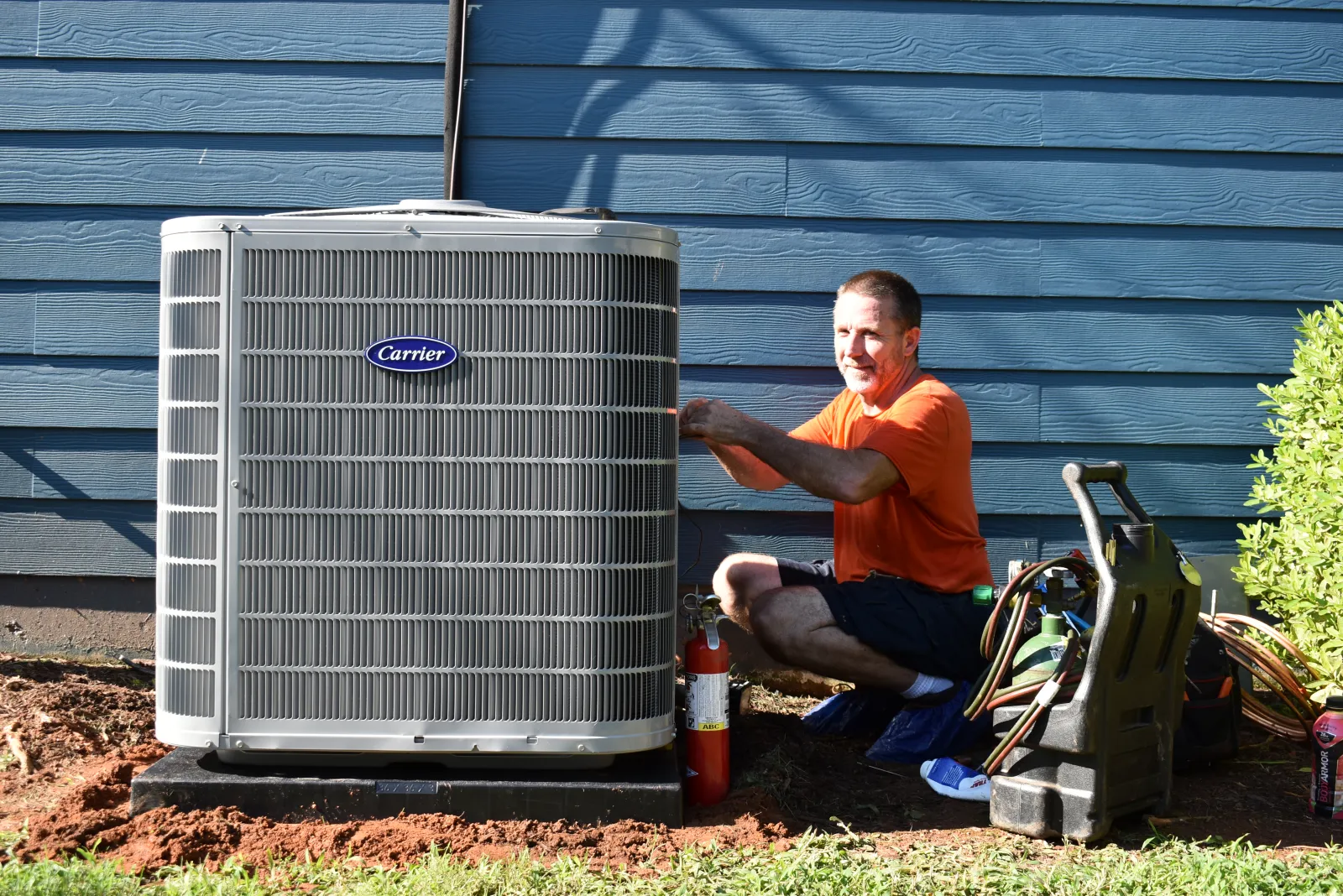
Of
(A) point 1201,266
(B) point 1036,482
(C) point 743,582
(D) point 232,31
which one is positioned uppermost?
(D) point 232,31

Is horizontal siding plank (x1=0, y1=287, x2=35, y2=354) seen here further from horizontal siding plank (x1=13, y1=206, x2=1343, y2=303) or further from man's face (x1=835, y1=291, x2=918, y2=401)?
man's face (x1=835, y1=291, x2=918, y2=401)

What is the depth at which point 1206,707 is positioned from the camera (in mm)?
2889

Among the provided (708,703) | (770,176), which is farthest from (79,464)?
(770,176)

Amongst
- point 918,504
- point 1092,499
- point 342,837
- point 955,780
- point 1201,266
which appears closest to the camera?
point 342,837

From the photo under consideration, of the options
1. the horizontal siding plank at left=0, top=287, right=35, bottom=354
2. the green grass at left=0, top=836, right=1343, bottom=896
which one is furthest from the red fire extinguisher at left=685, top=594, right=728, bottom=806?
the horizontal siding plank at left=0, top=287, right=35, bottom=354

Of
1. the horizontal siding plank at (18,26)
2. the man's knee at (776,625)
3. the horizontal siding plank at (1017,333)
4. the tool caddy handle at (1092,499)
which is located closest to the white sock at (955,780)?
the man's knee at (776,625)

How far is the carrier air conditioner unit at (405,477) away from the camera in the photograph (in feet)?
7.56

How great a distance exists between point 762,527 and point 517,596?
1385mm

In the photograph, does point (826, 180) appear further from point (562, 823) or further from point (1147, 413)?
point (562, 823)

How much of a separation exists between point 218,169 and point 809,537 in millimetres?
2182

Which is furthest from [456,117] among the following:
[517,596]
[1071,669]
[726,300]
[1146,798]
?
[1146,798]

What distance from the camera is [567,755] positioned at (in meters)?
2.39

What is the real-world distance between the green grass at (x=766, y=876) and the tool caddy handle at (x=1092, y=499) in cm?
61

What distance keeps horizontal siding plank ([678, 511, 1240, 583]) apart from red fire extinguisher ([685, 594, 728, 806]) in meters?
0.97
